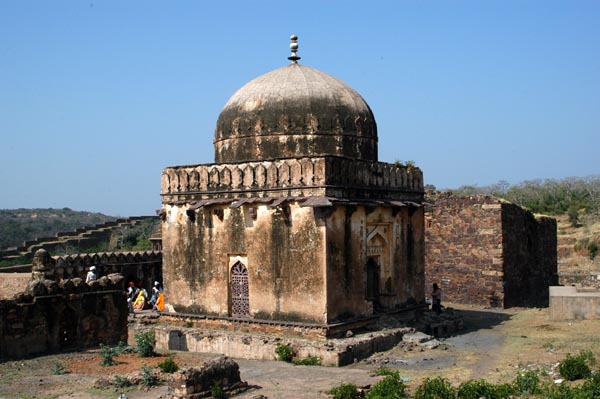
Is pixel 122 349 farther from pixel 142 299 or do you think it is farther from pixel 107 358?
pixel 142 299

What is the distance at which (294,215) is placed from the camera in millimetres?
15469

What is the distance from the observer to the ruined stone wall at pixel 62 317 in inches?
541

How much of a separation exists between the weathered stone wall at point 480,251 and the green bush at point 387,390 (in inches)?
486

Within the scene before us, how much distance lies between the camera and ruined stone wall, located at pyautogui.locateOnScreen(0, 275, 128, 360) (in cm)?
1374

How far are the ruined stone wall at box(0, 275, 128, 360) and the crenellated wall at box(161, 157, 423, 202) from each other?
2880 mm

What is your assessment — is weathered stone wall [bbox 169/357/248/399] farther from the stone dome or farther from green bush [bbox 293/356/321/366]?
the stone dome

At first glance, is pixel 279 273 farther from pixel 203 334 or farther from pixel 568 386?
pixel 568 386

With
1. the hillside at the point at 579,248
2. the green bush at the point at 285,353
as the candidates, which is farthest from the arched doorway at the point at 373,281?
the hillside at the point at 579,248

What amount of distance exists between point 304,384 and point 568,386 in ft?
12.9

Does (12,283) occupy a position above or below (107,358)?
above

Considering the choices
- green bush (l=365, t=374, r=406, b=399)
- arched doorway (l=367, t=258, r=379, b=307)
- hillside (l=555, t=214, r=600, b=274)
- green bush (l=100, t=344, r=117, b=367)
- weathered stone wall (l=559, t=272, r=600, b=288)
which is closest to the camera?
green bush (l=365, t=374, r=406, b=399)

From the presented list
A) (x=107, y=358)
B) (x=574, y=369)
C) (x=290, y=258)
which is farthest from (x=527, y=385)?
(x=107, y=358)

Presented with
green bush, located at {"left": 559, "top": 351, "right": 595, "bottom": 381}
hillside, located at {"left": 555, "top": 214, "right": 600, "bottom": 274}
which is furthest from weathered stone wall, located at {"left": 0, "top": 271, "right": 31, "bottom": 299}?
hillside, located at {"left": 555, "top": 214, "right": 600, "bottom": 274}

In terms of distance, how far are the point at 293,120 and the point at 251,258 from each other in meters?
3.25
